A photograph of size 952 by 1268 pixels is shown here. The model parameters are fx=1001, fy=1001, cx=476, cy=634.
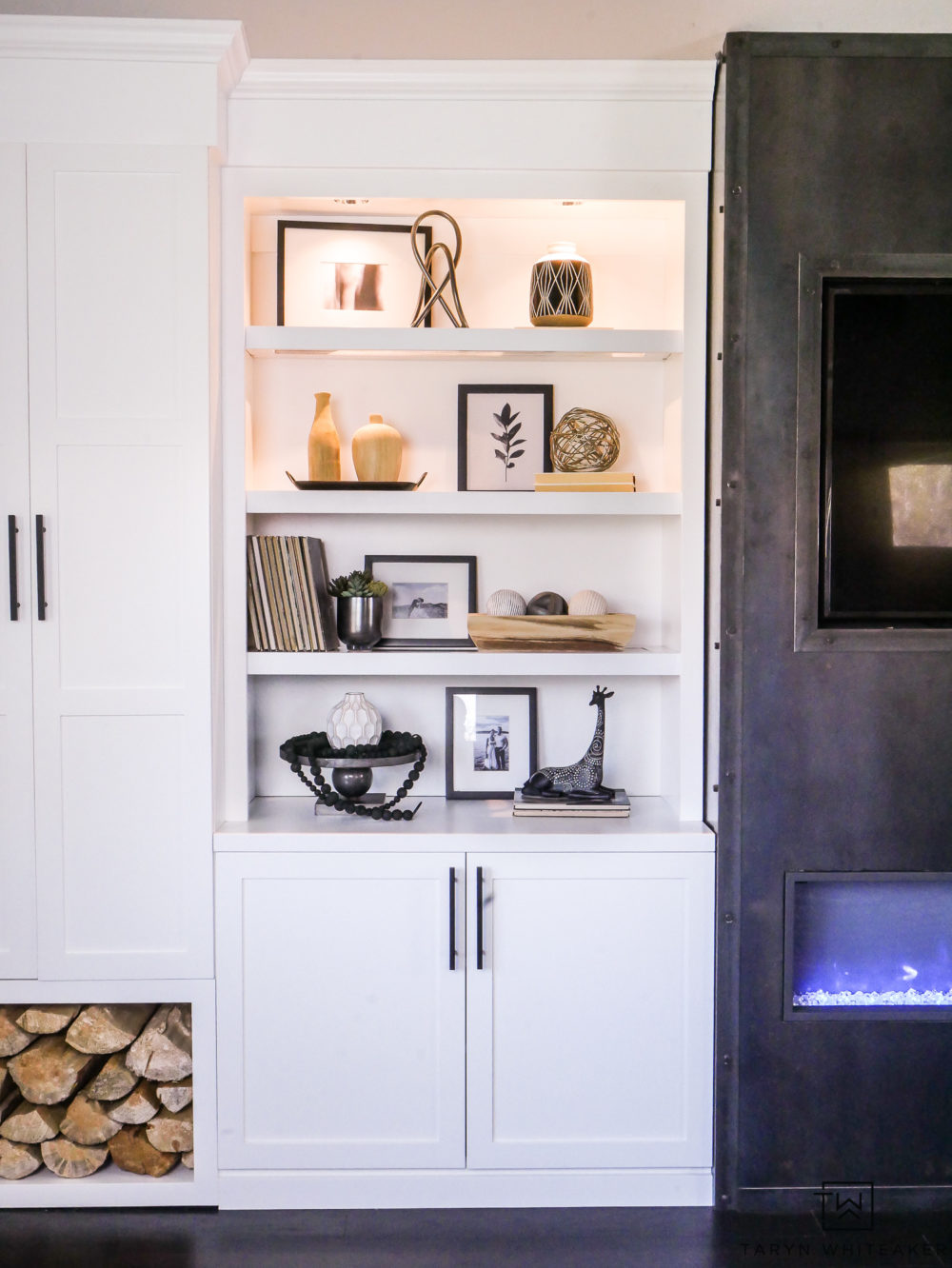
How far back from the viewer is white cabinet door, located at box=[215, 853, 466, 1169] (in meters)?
2.37

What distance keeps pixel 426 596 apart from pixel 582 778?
0.67 m

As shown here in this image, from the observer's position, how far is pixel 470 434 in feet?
8.95

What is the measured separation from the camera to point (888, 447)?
7.48 ft

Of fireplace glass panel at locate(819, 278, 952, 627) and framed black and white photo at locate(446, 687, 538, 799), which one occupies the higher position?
fireplace glass panel at locate(819, 278, 952, 627)

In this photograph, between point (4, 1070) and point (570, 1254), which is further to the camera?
point (4, 1070)

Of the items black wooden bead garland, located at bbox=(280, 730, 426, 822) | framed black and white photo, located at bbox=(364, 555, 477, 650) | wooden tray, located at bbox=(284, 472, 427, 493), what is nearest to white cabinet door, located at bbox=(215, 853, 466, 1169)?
black wooden bead garland, located at bbox=(280, 730, 426, 822)

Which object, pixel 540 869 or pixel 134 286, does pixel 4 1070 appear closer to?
pixel 540 869

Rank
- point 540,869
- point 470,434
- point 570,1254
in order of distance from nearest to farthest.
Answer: point 570,1254
point 540,869
point 470,434

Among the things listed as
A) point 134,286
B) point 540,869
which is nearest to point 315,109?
point 134,286

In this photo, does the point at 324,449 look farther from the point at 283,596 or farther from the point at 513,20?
the point at 513,20

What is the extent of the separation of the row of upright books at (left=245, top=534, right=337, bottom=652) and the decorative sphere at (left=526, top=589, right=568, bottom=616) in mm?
554

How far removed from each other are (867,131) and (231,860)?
2223 millimetres

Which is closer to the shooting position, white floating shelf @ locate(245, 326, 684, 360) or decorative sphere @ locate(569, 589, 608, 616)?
white floating shelf @ locate(245, 326, 684, 360)

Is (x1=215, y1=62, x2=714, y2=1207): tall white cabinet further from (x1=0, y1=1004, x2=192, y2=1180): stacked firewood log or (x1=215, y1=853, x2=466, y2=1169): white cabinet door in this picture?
(x1=0, y1=1004, x2=192, y2=1180): stacked firewood log
